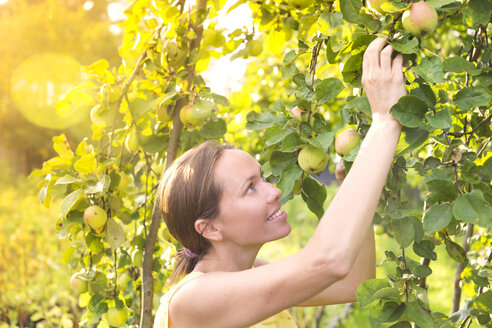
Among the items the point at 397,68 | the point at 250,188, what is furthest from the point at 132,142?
the point at 397,68

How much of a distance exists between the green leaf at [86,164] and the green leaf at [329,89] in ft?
2.50

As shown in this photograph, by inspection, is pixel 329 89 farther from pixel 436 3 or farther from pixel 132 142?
pixel 132 142

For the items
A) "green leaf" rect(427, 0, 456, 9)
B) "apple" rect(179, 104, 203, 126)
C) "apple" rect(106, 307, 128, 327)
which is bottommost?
"apple" rect(106, 307, 128, 327)

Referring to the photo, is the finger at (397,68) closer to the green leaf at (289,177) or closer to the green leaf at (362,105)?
the green leaf at (362,105)

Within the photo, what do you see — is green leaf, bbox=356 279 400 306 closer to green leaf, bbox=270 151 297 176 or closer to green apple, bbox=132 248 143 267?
green leaf, bbox=270 151 297 176

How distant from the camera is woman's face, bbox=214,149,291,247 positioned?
4.32ft

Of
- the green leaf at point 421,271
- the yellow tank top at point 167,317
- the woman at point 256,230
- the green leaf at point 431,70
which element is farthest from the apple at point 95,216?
the green leaf at point 431,70

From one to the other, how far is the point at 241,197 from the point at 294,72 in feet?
1.08

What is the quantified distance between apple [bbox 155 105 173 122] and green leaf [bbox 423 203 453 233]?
0.98 metres

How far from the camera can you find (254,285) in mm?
1116

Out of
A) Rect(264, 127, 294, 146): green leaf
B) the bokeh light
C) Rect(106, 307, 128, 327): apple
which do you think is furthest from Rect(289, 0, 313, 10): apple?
the bokeh light

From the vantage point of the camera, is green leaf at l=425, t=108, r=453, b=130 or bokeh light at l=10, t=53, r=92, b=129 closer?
green leaf at l=425, t=108, r=453, b=130

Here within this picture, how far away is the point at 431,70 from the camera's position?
39.7 inches

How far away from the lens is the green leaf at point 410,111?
101 centimetres
